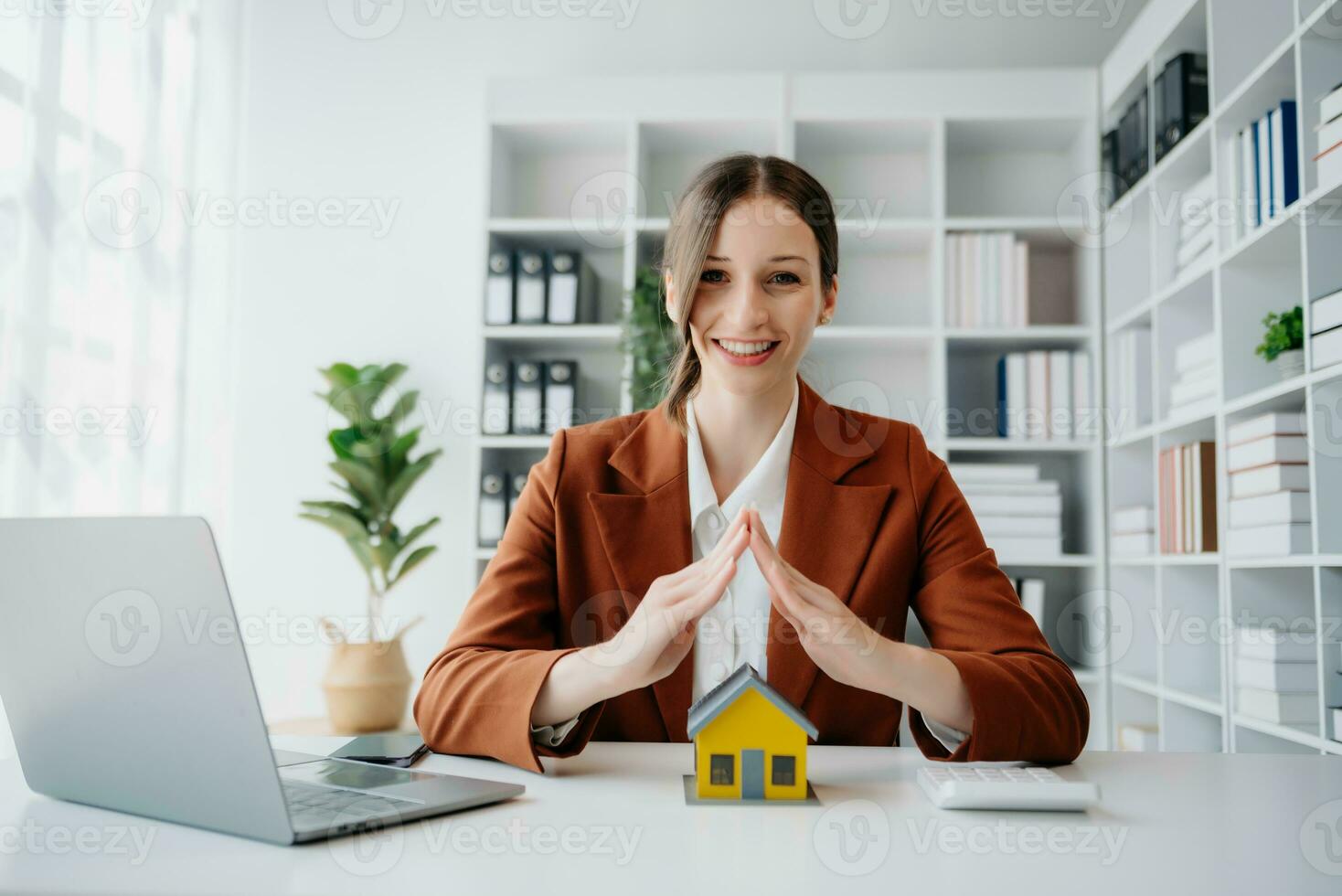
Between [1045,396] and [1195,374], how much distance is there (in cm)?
64

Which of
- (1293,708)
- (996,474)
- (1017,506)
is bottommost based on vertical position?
(1293,708)

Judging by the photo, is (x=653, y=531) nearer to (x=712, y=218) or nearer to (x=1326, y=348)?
(x=712, y=218)

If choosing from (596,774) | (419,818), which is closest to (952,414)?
(596,774)

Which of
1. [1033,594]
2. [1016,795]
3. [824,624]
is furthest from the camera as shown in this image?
[1033,594]

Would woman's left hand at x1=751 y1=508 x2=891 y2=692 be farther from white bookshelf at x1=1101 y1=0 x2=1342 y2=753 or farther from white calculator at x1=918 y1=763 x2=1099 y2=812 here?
white bookshelf at x1=1101 y1=0 x2=1342 y2=753

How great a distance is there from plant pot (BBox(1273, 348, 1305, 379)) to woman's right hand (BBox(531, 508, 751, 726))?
179cm

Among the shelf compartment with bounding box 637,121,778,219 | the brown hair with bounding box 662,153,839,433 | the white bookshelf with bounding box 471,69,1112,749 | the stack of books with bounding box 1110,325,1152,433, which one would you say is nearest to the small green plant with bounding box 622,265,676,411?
the white bookshelf with bounding box 471,69,1112,749

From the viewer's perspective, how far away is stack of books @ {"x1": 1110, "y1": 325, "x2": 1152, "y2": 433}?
3.11m

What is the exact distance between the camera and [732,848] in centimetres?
73

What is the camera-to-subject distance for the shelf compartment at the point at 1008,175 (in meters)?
3.58

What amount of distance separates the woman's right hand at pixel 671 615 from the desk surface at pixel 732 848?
113 mm

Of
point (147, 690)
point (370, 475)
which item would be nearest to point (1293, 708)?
point (147, 690)

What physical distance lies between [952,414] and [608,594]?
2.36 metres

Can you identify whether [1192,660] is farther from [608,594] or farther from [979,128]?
[608,594]
